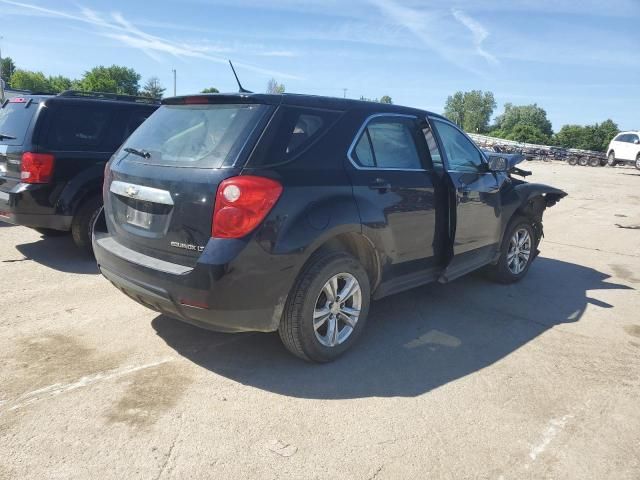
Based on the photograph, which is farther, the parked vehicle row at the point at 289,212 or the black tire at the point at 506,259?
the black tire at the point at 506,259

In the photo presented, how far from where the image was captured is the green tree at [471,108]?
431 feet

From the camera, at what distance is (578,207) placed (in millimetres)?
12672

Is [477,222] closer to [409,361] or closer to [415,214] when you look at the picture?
[415,214]

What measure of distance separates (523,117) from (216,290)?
429 ft

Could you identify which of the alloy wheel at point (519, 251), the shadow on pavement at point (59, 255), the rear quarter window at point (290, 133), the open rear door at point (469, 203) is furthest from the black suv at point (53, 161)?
the alloy wheel at point (519, 251)

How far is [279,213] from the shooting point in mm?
3053

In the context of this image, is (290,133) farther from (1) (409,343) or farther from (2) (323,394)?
(1) (409,343)

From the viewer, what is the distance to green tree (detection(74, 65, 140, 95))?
3698 inches

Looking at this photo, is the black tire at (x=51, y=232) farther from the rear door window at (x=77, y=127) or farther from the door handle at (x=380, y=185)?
the door handle at (x=380, y=185)

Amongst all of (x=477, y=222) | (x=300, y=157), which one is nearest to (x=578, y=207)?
(x=477, y=222)

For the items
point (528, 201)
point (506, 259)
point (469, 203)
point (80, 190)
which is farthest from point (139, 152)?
point (528, 201)

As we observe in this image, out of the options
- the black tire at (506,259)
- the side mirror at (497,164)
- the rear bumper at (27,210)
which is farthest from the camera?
the black tire at (506,259)

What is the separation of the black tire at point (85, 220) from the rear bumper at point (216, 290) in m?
2.77

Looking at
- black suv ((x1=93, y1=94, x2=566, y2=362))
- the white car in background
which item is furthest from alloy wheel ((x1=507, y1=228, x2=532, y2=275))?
the white car in background
